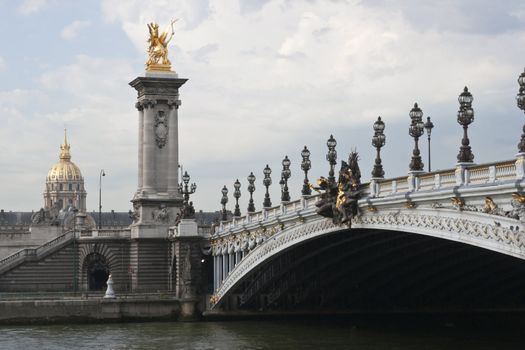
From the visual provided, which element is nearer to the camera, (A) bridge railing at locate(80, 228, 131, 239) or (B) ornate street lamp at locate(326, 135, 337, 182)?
(B) ornate street lamp at locate(326, 135, 337, 182)

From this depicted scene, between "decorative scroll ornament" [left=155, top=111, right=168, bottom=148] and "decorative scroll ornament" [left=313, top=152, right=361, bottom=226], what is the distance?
3967 centimetres

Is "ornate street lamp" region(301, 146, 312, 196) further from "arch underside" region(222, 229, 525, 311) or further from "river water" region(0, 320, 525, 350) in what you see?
"river water" region(0, 320, 525, 350)

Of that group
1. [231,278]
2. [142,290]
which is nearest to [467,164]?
[231,278]

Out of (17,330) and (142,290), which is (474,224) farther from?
(142,290)

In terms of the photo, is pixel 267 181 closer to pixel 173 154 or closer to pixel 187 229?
pixel 187 229

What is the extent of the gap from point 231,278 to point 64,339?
12.1m

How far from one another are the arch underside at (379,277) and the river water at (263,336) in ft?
6.39

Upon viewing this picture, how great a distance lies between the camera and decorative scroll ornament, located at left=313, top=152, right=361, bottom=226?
52.3 m

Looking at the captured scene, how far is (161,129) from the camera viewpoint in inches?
3755

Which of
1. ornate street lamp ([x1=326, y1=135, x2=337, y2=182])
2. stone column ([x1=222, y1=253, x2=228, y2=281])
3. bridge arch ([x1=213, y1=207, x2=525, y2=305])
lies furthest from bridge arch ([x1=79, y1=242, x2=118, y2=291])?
ornate street lamp ([x1=326, y1=135, x2=337, y2=182])

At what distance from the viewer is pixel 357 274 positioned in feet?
225

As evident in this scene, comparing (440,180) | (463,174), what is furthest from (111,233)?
(463,174)

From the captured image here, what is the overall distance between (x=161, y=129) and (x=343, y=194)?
43.5m

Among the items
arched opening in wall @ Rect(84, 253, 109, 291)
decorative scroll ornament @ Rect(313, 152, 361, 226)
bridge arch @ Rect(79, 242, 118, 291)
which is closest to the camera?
decorative scroll ornament @ Rect(313, 152, 361, 226)
